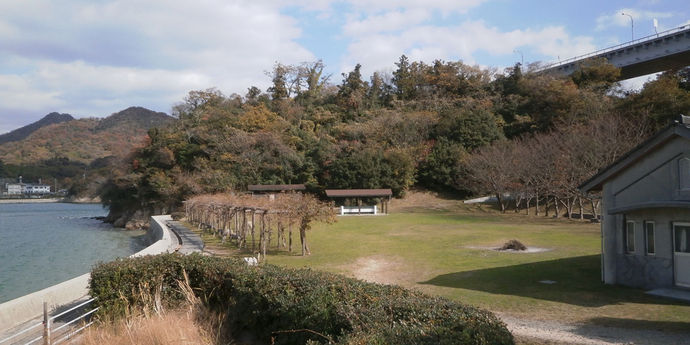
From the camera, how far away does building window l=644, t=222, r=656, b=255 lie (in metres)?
12.8

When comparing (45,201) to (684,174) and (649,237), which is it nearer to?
(649,237)

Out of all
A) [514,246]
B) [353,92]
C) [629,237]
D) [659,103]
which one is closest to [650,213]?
[629,237]

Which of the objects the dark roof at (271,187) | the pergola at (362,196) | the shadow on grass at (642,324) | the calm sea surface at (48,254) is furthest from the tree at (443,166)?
the shadow on grass at (642,324)

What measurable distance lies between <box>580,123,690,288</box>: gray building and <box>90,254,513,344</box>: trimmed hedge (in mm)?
9266

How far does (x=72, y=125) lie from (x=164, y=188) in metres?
102

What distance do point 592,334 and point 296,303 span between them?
6000mm

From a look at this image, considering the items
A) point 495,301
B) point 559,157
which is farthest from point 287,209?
point 559,157

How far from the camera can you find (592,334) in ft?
29.3

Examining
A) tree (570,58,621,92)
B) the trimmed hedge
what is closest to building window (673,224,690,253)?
the trimmed hedge

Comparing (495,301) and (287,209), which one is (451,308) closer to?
(495,301)

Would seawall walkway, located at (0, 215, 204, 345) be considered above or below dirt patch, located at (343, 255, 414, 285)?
above

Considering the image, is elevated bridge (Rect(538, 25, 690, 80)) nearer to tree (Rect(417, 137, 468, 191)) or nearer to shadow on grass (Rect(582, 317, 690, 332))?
tree (Rect(417, 137, 468, 191))

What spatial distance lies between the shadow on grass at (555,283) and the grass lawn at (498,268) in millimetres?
24

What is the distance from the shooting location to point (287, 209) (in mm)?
20000
